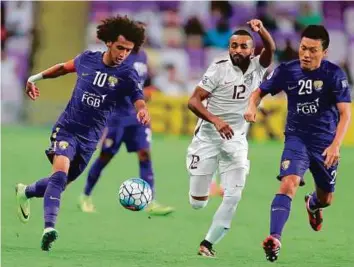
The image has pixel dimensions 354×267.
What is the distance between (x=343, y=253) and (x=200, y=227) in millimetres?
2352

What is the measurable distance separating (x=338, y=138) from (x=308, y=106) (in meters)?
0.64

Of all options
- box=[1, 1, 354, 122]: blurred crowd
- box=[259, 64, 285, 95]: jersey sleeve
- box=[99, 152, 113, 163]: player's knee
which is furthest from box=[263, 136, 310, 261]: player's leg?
box=[1, 1, 354, 122]: blurred crowd

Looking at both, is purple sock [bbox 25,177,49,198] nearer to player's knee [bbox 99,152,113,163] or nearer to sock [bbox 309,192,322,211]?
sock [bbox 309,192,322,211]

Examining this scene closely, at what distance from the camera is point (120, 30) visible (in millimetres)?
10680

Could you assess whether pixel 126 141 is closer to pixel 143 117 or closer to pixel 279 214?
pixel 143 117

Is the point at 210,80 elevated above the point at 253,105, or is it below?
above

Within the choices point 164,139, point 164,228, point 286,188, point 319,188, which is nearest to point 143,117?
point 286,188

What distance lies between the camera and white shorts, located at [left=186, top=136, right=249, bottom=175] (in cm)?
1077

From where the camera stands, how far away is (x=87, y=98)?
1070 centimetres

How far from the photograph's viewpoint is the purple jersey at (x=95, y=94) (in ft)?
35.0

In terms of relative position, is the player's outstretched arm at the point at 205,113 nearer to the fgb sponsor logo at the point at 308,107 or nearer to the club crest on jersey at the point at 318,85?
the fgb sponsor logo at the point at 308,107

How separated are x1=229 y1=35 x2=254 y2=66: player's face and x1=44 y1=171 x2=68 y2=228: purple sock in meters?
1.91

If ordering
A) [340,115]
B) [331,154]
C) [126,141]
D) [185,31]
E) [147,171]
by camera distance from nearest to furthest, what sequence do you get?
[331,154], [340,115], [147,171], [126,141], [185,31]

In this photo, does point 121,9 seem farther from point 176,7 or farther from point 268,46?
point 268,46
